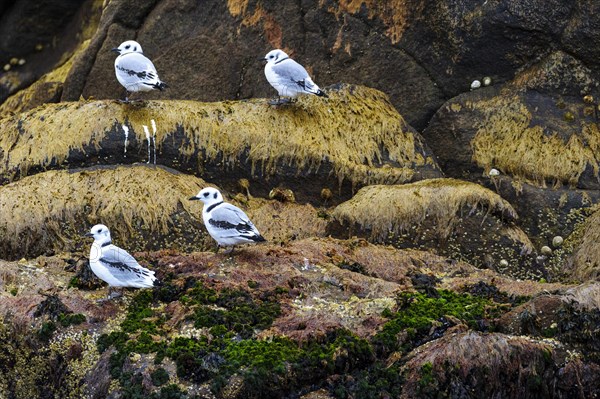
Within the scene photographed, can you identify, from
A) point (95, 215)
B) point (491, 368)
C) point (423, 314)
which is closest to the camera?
point (491, 368)

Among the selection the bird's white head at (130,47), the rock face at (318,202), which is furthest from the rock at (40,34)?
the bird's white head at (130,47)

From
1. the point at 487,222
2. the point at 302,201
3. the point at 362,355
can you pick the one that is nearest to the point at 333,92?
the point at 302,201

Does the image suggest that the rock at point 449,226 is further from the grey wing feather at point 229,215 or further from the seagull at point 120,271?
the seagull at point 120,271

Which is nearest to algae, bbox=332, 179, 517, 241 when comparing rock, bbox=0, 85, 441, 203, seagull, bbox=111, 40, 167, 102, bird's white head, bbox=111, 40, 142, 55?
rock, bbox=0, 85, 441, 203

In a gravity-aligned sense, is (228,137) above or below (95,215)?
above

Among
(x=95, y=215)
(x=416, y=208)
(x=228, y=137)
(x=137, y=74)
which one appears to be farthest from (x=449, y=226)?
(x=137, y=74)

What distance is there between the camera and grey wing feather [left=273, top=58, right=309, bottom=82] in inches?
604

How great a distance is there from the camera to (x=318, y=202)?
15547 millimetres

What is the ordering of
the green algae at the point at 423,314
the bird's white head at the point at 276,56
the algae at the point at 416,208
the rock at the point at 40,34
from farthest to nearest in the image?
the rock at the point at 40,34, the bird's white head at the point at 276,56, the algae at the point at 416,208, the green algae at the point at 423,314

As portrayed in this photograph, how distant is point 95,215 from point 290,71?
3346 mm

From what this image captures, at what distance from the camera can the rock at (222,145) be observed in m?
15.2

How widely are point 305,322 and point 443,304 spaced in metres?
1.52

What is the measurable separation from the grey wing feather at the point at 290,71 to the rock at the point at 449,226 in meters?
2.02

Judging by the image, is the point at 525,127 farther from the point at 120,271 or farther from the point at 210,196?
the point at 120,271
